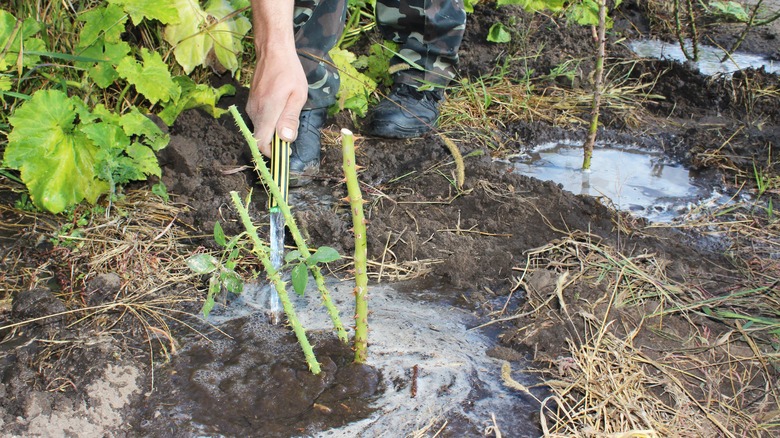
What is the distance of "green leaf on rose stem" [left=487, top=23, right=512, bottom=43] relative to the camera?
3.97 meters

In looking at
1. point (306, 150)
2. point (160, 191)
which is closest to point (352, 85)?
point (306, 150)

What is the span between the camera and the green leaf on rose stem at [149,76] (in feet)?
8.41

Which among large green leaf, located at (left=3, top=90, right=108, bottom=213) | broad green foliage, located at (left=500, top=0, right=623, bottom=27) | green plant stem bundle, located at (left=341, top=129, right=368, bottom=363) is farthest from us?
broad green foliage, located at (left=500, top=0, right=623, bottom=27)

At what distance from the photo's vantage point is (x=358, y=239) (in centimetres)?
155

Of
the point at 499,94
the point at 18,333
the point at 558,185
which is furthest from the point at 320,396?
the point at 499,94

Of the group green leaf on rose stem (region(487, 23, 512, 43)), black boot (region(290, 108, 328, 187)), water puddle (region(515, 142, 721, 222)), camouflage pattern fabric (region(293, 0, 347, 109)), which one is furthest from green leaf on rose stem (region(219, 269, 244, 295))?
green leaf on rose stem (region(487, 23, 512, 43))

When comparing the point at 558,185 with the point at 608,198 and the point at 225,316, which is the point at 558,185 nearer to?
the point at 608,198

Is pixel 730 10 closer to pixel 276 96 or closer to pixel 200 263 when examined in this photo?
pixel 276 96

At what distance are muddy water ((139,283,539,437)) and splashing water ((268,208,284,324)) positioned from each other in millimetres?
42

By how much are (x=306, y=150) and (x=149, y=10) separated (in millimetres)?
825

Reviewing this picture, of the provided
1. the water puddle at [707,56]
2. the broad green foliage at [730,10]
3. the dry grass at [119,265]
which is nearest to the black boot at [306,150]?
the dry grass at [119,265]

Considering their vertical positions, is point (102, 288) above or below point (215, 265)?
below

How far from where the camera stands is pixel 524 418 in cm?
168

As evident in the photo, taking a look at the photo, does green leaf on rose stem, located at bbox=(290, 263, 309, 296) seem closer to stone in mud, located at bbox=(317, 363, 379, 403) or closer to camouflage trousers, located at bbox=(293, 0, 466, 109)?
stone in mud, located at bbox=(317, 363, 379, 403)
